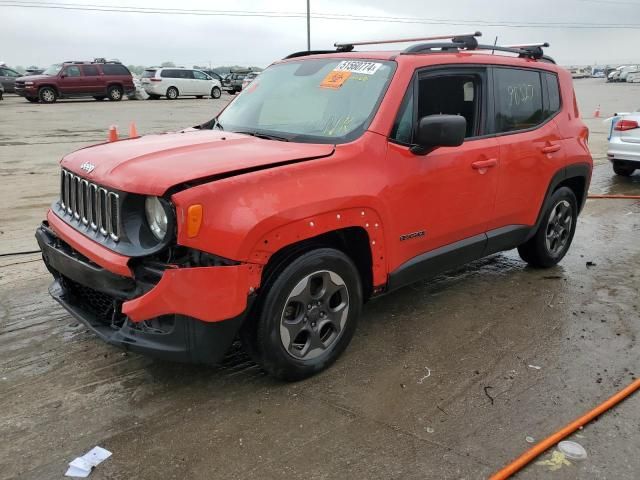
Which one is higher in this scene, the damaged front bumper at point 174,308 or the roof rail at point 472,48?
the roof rail at point 472,48

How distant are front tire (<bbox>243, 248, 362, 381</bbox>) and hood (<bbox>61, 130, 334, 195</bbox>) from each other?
0.59 m

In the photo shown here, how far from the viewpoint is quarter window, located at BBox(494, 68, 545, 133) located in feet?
14.4

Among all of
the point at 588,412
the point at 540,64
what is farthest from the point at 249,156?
the point at 540,64

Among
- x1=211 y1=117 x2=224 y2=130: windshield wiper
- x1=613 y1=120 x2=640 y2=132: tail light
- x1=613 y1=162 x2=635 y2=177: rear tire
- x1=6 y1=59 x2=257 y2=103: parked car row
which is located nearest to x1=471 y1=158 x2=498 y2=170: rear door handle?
x1=211 y1=117 x2=224 y2=130: windshield wiper

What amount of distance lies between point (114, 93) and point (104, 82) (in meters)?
0.84

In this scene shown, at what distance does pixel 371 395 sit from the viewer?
3219 millimetres

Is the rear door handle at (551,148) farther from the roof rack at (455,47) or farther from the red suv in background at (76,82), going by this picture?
the red suv in background at (76,82)

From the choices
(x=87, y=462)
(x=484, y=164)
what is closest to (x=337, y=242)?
(x=484, y=164)

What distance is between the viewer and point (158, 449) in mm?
2727

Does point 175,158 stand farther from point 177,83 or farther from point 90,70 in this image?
point 177,83

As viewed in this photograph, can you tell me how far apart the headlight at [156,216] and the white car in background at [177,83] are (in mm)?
30250

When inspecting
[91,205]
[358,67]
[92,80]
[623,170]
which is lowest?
[623,170]

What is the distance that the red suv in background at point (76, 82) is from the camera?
2692 cm

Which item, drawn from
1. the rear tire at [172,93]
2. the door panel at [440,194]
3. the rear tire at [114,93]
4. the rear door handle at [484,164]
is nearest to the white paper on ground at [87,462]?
the door panel at [440,194]
